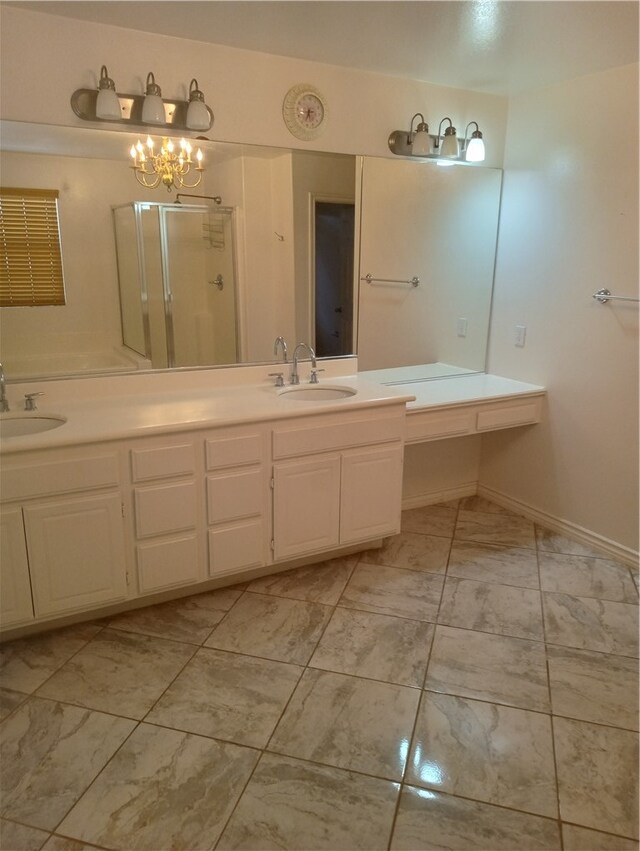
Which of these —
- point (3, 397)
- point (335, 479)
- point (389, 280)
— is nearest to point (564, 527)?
point (335, 479)

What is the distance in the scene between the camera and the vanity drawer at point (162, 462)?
7.32 ft

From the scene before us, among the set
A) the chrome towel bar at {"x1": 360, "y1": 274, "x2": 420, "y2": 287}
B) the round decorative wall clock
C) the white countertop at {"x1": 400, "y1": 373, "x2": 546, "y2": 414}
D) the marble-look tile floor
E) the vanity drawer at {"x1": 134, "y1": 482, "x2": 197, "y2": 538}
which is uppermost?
the round decorative wall clock

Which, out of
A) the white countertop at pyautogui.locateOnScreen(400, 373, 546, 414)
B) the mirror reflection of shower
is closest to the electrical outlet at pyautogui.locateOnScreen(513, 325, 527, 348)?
the white countertop at pyautogui.locateOnScreen(400, 373, 546, 414)

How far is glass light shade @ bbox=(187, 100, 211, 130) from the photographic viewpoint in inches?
95.2

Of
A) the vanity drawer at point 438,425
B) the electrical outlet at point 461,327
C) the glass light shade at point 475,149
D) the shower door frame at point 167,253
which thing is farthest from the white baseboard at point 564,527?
the shower door frame at point 167,253

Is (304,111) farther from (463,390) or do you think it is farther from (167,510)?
(167,510)

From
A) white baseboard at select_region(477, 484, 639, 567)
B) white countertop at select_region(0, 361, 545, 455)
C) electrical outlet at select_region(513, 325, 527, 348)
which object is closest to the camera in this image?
white countertop at select_region(0, 361, 545, 455)

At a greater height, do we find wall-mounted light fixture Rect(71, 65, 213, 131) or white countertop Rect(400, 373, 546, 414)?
wall-mounted light fixture Rect(71, 65, 213, 131)

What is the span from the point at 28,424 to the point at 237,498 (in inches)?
34.5

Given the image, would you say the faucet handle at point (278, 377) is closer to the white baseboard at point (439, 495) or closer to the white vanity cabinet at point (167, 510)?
the white vanity cabinet at point (167, 510)

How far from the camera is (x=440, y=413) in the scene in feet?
9.86

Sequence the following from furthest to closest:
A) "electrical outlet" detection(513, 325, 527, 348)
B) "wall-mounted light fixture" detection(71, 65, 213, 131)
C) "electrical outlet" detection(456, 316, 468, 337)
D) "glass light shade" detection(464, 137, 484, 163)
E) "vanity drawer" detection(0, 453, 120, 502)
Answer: "electrical outlet" detection(456, 316, 468, 337) < "electrical outlet" detection(513, 325, 527, 348) < "glass light shade" detection(464, 137, 484, 163) < "wall-mounted light fixture" detection(71, 65, 213, 131) < "vanity drawer" detection(0, 453, 120, 502)

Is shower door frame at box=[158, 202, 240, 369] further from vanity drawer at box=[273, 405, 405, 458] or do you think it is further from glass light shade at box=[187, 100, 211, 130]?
vanity drawer at box=[273, 405, 405, 458]

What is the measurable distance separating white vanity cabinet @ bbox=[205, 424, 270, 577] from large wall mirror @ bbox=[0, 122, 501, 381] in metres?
0.55
